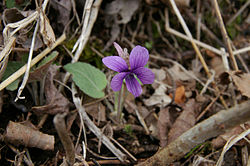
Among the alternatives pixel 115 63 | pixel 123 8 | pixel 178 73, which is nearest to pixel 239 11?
pixel 178 73

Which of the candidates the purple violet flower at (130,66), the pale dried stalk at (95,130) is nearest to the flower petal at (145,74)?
the purple violet flower at (130,66)

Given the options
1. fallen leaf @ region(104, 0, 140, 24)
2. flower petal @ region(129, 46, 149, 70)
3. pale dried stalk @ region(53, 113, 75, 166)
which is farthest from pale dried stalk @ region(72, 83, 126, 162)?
fallen leaf @ region(104, 0, 140, 24)

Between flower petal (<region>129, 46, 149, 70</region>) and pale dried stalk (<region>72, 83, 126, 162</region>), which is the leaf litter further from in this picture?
flower petal (<region>129, 46, 149, 70</region>)

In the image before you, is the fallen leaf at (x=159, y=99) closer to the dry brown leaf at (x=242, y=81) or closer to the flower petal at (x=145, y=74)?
the dry brown leaf at (x=242, y=81)

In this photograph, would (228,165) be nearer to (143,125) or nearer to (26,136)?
(143,125)

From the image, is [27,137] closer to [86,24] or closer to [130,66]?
[130,66]
